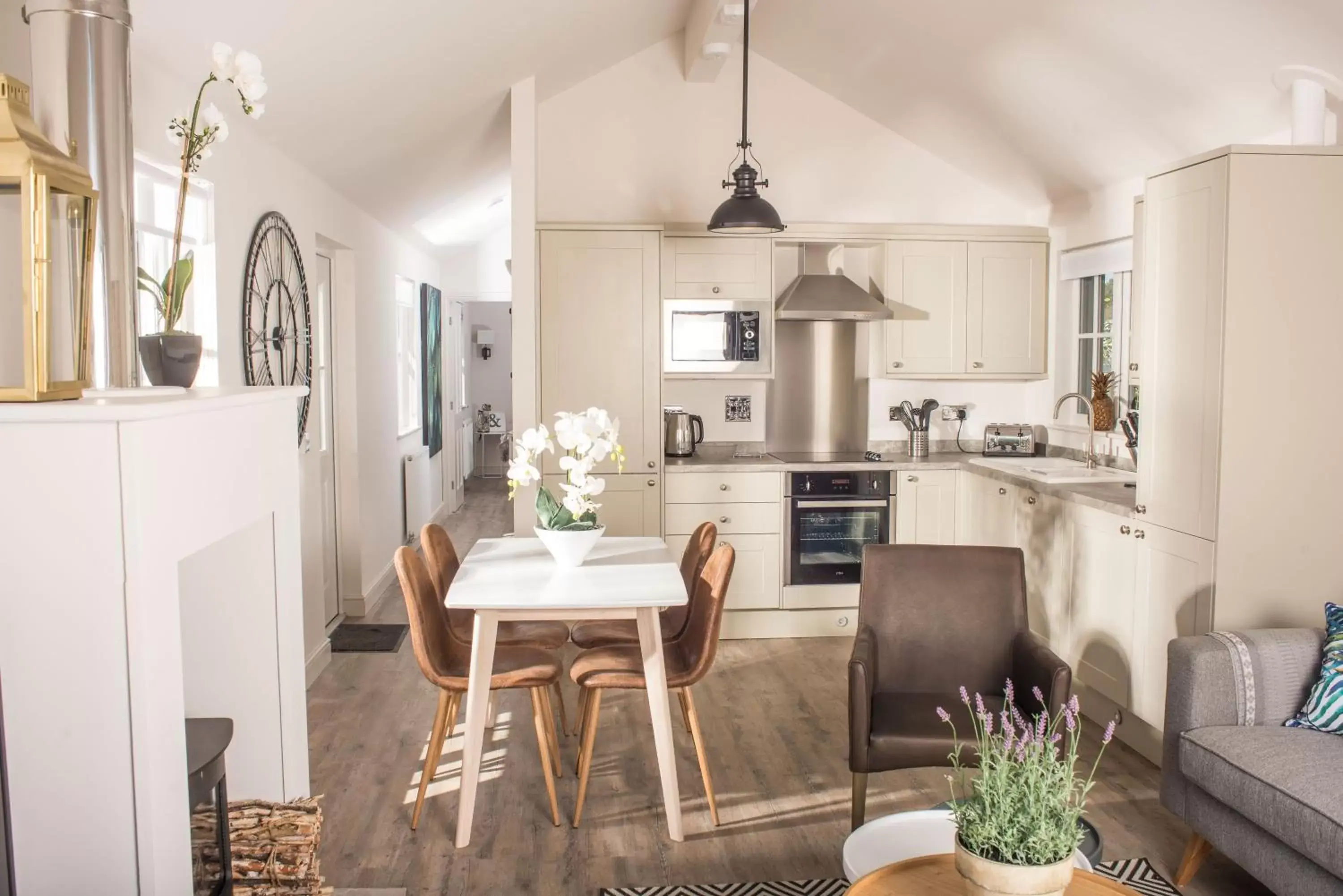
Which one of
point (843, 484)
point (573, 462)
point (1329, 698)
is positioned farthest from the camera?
point (843, 484)

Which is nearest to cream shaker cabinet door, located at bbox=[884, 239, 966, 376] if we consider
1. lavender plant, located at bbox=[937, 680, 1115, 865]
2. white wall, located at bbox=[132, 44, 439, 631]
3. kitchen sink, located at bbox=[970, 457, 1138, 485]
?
kitchen sink, located at bbox=[970, 457, 1138, 485]

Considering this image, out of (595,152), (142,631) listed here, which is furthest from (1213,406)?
(595,152)

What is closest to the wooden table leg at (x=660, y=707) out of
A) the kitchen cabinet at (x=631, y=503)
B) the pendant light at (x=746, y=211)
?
the pendant light at (x=746, y=211)

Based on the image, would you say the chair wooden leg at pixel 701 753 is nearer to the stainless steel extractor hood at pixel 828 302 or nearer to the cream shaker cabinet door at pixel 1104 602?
the cream shaker cabinet door at pixel 1104 602

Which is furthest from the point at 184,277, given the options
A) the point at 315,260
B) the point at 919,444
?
the point at 919,444

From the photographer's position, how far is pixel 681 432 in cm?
593

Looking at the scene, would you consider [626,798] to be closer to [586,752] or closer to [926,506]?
[586,752]

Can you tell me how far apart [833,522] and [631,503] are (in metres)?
1.09

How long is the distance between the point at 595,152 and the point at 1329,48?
142 inches

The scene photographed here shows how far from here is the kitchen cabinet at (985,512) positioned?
511 centimetres

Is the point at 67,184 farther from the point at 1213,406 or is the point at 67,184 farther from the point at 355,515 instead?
the point at 355,515

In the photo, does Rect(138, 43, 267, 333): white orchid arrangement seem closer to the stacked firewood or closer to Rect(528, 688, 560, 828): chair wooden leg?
the stacked firewood

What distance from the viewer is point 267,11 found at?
9.82 ft

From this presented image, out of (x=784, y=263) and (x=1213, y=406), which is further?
(x=784, y=263)
